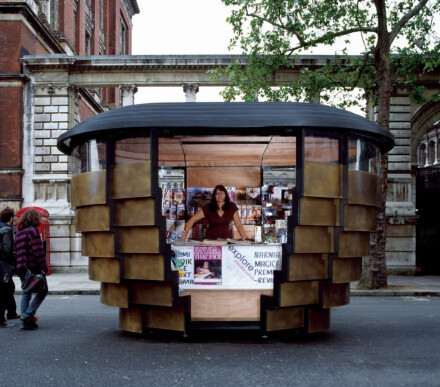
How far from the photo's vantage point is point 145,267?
6.16 meters

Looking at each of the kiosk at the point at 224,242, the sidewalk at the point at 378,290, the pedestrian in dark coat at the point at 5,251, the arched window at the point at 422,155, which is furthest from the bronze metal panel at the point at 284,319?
the arched window at the point at 422,155

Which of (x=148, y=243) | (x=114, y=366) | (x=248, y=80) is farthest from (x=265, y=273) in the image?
(x=248, y=80)

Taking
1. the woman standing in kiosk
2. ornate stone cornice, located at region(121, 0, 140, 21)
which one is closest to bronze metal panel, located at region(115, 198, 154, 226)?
the woman standing in kiosk

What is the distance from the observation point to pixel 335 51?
700 inches

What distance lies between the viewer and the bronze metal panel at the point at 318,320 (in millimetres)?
6598

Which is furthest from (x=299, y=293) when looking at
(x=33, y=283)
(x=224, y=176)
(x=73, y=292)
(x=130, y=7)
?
(x=130, y=7)

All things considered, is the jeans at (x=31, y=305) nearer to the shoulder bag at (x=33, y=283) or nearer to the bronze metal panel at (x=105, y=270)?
the shoulder bag at (x=33, y=283)

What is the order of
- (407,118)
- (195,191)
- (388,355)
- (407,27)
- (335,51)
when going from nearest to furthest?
(388,355), (195,191), (407,27), (335,51), (407,118)

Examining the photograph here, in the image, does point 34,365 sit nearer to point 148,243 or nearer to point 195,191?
point 148,243

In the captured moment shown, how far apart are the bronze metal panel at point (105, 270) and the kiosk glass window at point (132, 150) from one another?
3.93 feet

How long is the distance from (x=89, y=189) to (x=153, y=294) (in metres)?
1.48

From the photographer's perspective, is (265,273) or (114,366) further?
(265,273)

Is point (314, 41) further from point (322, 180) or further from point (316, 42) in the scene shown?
point (322, 180)

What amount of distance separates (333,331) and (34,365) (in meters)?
3.93
